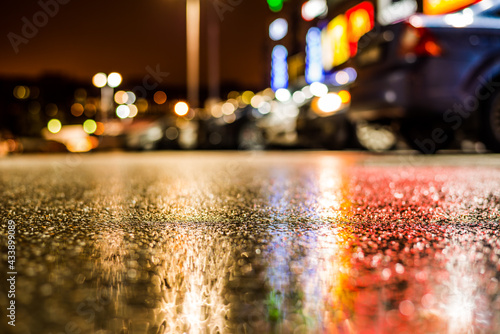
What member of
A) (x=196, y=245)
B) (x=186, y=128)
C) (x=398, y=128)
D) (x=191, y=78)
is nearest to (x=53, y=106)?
(x=191, y=78)

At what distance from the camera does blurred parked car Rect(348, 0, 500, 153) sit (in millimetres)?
6762

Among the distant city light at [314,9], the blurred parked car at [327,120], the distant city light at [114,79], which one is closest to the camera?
the blurred parked car at [327,120]

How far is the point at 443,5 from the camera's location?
9.54 m

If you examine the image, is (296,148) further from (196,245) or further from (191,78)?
(191,78)

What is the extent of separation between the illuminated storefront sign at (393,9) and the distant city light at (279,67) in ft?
88.5

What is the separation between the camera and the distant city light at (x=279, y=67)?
52219mm

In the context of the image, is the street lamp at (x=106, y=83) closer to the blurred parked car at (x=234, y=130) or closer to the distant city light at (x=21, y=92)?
the blurred parked car at (x=234, y=130)

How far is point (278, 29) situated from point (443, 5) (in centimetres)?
4901

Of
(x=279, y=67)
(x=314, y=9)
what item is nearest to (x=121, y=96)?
(x=279, y=67)

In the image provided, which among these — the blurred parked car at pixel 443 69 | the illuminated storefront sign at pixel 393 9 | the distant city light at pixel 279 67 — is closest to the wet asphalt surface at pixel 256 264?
the blurred parked car at pixel 443 69

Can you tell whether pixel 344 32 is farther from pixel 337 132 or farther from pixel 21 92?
pixel 21 92

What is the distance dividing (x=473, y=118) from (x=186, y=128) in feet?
33.7

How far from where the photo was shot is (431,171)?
222 inches

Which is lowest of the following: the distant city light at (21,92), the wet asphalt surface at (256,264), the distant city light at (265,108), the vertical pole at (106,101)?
the wet asphalt surface at (256,264)
